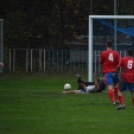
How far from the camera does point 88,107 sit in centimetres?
2048

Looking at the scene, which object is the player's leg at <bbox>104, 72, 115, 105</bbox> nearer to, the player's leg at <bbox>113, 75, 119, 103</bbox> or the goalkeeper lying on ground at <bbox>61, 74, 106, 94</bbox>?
the player's leg at <bbox>113, 75, 119, 103</bbox>

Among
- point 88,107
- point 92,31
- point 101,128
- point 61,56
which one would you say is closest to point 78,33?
point 61,56

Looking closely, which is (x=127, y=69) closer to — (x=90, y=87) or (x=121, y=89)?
(x=121, y=89)

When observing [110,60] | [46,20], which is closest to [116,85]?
[110,60]

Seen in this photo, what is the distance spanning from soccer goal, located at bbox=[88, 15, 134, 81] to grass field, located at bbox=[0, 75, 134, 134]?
159 centimetres

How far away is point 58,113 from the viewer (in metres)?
18.9

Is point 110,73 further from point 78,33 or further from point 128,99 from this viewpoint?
point 78,33

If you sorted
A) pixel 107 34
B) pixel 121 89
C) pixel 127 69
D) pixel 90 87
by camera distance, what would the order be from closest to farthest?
pixel 121 89 → pixel 127 69 → pixel 90 87 → pixel 107 34

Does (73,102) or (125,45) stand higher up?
(125,45)

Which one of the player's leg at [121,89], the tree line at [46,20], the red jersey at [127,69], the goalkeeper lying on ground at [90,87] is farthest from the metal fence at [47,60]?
the player's leg at [121,89]

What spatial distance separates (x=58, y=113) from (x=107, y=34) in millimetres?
7953

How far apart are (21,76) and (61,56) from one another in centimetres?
268

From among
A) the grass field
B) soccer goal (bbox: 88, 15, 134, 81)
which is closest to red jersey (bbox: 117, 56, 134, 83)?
the grass field

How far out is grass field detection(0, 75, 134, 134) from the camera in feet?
51.6
